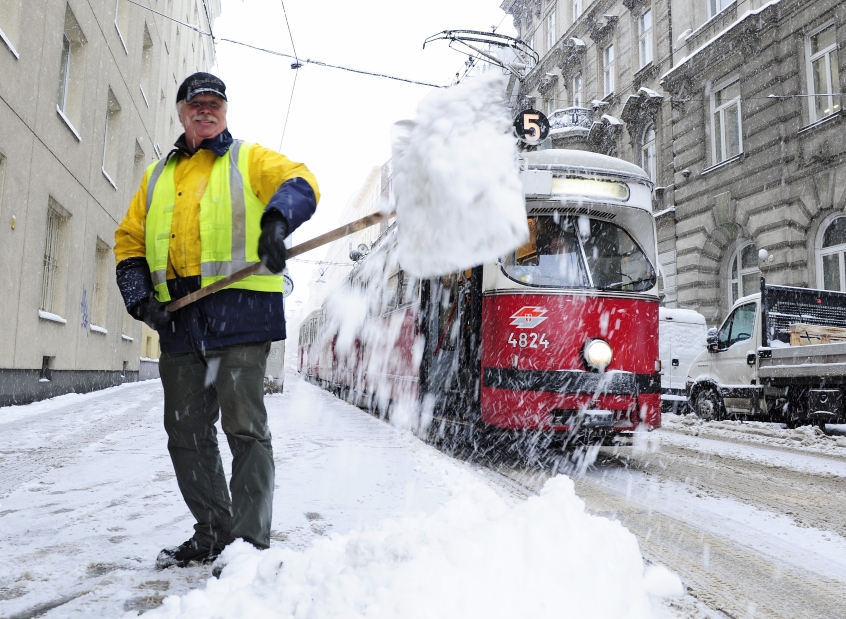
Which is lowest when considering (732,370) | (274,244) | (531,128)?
(732,370)

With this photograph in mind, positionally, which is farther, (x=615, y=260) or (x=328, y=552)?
(x=615, y=260)

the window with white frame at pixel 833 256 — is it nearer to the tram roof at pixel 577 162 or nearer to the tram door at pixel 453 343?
the tram roof at pixel 577 162

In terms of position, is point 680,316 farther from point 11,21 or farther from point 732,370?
point 11,21

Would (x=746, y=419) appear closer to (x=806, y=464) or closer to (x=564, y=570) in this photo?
(x=806, y=464)

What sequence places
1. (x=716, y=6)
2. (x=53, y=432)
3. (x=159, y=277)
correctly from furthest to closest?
(x=716, y=6) → (x=53, y=432) → (x=159, y=277)

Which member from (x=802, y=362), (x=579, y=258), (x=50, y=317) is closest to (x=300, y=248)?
(x=579, y=258)

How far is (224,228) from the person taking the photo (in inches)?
117

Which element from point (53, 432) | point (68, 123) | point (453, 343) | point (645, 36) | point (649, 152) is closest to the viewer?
point (53, 432)

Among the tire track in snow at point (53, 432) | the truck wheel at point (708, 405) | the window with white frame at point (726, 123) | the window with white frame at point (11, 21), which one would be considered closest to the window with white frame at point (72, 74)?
the window with white frame at point (11, 21)

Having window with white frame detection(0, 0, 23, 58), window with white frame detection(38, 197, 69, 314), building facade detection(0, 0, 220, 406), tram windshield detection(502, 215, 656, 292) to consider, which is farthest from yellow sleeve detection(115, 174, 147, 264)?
window with white frame detection(38, 197, 69, 314)

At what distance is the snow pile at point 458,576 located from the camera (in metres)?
2.01

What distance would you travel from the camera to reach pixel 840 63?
1551 centimetres

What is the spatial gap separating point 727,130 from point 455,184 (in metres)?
19.1

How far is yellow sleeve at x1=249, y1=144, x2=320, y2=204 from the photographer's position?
2.97 metres
